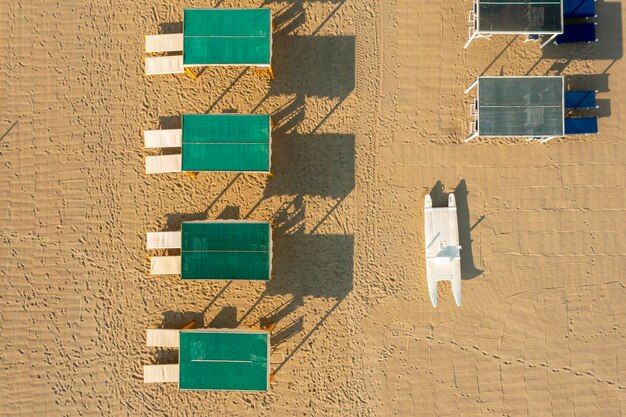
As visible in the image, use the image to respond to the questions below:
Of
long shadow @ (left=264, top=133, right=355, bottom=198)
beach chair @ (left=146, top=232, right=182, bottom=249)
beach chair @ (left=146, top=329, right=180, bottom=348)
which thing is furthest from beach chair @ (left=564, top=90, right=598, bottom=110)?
beach chair @ (left=146, top=329, right=180, bottom=348)

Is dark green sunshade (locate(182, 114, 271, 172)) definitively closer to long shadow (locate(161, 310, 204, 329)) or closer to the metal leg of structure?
the metal leg of structure

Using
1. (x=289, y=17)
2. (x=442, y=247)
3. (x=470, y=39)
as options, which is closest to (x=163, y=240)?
(x=289, y=17)

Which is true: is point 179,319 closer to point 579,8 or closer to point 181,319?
point 181,319

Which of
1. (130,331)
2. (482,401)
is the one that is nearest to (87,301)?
(130,331)

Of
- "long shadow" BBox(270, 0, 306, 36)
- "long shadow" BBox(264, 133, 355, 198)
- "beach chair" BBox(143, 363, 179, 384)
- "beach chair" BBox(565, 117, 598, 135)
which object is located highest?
"long shadow" BBox(270, 0, 306, 36)

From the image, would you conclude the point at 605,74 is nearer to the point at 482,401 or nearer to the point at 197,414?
the point at 482,401
